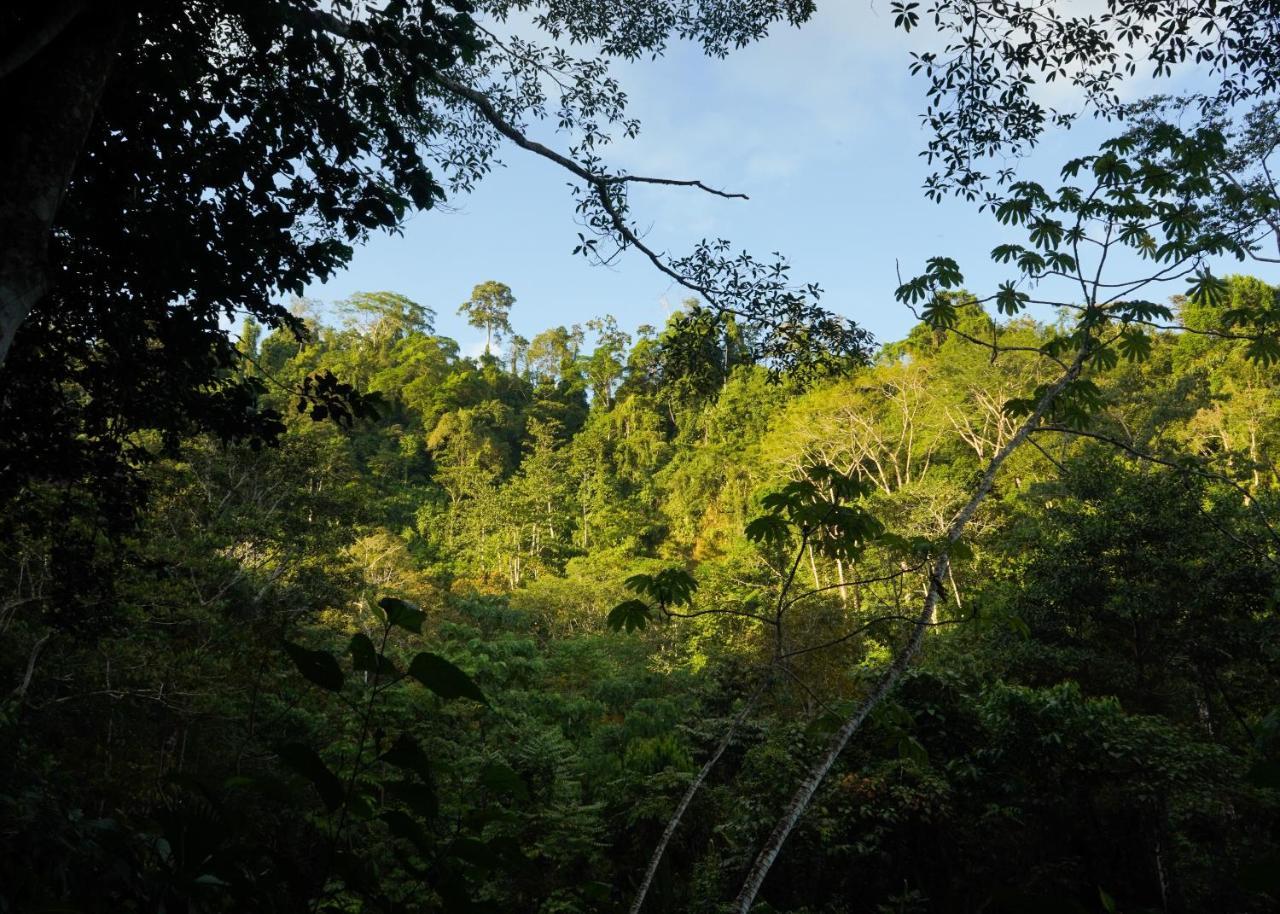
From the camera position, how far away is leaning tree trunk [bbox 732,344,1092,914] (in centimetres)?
197

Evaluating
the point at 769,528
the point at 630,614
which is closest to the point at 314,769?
the point at 630,614

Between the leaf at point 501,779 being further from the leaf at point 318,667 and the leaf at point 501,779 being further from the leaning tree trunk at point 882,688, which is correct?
the leaning tree trunk at point 882,688

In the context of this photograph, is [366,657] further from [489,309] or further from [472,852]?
[489,309]

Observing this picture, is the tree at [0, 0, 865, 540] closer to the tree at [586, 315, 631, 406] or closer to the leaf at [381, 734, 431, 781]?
the leaf at [381, 734, 431, 781]

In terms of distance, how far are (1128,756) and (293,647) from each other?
19.7 ft

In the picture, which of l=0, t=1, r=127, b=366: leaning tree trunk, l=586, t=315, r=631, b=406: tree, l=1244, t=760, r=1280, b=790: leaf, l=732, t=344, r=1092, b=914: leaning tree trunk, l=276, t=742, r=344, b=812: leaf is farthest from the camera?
l=586, t=315, r=631, b=406: tree

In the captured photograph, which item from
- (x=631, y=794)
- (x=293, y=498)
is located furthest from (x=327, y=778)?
(x=293, y=498)

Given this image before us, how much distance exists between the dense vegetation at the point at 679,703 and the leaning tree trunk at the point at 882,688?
107 millimetres

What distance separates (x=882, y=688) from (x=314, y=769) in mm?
1744

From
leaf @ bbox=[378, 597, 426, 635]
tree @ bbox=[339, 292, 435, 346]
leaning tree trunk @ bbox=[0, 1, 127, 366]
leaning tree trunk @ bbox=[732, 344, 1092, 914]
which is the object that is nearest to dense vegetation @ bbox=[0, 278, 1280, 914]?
leaf @ bbox=[378, 597, 426, 635]

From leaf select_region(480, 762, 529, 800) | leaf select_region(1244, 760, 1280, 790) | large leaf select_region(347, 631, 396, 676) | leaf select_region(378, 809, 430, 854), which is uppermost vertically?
leaf select_region(1244, 760, 1280, 790)

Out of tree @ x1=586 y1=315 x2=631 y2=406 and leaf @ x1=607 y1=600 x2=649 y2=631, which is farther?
tree @ x1=586 y1=315 x2=631 y2=406

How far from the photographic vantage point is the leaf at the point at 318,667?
2.99 feet

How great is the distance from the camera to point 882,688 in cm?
220
